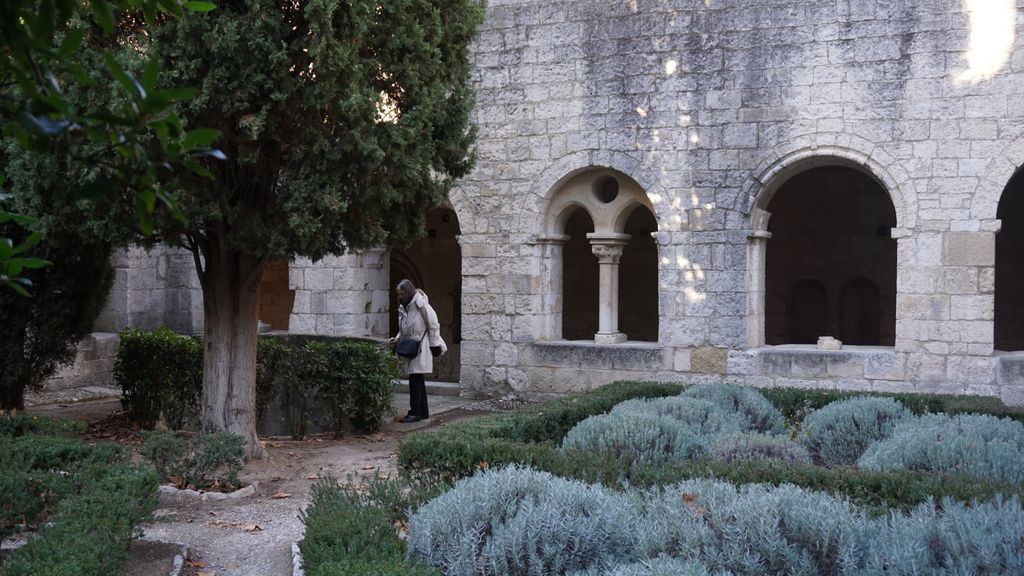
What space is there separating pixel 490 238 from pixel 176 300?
436cm

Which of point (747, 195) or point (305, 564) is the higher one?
point (747, 195)

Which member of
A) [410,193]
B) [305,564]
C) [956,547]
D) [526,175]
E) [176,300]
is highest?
[526,175]

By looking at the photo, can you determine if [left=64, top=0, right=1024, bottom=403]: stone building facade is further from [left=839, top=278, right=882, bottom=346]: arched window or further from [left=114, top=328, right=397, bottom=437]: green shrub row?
[left=839, top=278, right=882, bottom=346]: arched window

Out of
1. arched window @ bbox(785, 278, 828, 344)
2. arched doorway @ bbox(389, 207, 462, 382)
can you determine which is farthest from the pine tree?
arched window @ bbox(785, 278, 828, 344)

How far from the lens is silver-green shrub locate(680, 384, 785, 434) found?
6.39 m

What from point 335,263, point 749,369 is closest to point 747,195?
point 749,369

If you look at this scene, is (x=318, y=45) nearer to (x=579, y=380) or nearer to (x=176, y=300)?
(x=579, y=380)

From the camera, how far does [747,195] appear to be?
348 inches

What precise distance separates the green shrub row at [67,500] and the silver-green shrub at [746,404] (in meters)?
3.70

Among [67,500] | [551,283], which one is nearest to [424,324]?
[551,283]

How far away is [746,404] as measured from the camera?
256 inches

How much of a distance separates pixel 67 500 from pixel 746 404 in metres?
4.24

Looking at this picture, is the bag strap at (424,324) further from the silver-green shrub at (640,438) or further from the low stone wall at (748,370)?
the silver-green shrub at (640,438)

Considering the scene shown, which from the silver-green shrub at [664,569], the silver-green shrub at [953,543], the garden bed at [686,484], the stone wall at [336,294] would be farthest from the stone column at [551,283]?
the silver-green shrub at [664,569]
